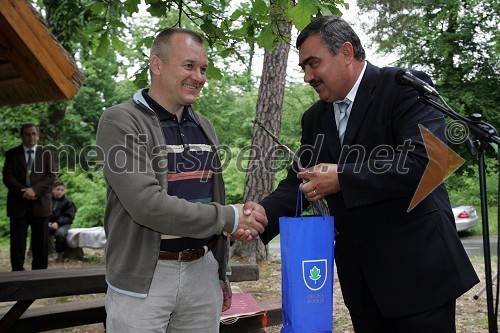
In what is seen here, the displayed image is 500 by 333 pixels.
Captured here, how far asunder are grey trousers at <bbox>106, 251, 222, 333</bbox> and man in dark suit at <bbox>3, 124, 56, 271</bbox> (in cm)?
636

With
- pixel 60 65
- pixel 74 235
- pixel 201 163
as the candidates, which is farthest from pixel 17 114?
pixel 201 163

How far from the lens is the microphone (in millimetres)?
2127

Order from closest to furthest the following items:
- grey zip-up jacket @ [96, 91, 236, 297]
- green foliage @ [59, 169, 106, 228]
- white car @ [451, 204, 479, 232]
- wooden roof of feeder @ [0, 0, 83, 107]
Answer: grey zip-up jacket @ [96, 91, 236, 297], wooden roof of feeder @ [0, 0, 83, 107], white car @ [451, 204, 479, 232], green foliage @ [59, 169, 106, 228]

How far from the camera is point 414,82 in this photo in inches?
85.2

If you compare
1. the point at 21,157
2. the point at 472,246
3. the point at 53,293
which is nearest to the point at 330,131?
A: the point at 53,293

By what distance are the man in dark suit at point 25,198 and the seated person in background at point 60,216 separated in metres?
1.91

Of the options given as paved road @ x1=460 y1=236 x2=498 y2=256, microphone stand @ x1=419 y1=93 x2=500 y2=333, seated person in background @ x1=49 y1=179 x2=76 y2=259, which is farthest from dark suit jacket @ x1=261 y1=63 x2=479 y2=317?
paved road @ x1=460 y1=236 x2=498 y2=256

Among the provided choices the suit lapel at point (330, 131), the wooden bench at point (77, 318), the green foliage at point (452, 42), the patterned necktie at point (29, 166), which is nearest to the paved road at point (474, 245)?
the green foliage at point (452, 42)

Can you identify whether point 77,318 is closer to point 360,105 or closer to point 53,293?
point 53,293

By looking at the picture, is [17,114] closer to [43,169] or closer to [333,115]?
[43,169]

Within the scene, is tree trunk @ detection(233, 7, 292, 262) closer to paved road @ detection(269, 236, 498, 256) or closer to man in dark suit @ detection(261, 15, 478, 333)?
man in dark suit @ detection(261, 15, 478, 333)

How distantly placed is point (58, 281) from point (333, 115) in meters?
2.51

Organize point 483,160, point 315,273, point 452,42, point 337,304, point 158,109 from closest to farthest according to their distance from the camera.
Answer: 1. point 483,160
2. point 315,273
3. point 158,109
4. point 337,304
5. point 452,42

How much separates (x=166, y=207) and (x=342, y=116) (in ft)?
3.58
